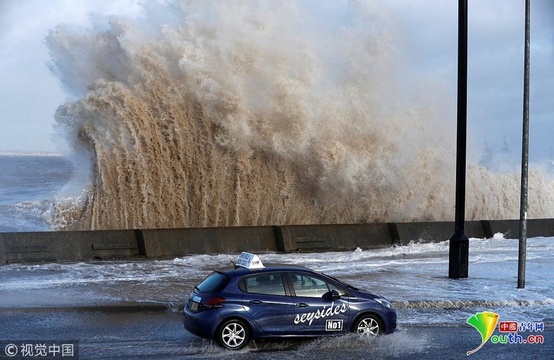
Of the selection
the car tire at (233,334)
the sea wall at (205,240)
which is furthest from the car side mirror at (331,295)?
the sea wall at (205,240)

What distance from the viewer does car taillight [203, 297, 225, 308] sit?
9945mm

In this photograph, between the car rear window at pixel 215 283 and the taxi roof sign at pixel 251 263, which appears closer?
the car rear window at pixel 215 283

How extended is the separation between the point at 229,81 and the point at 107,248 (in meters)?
8.10

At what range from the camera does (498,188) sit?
31125 millimetres

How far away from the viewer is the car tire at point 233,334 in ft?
32.4

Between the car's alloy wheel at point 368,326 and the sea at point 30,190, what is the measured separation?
54.2 ft

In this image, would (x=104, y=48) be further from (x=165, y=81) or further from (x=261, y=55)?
(x=261, y=55)

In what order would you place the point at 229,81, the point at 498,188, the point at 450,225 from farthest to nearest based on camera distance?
the point at 498,188
the point at 229,81
the point at 450,225

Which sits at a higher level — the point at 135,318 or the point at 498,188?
the point at 498,188

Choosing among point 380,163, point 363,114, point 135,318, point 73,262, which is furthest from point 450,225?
point 135,318

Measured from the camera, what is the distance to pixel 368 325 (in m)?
10.5

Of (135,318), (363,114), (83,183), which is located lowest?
(135,318)

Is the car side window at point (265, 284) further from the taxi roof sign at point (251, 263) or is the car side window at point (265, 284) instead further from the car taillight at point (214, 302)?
the car taillight at point (214, 302)

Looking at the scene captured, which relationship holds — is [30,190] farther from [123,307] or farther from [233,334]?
[233,334]
